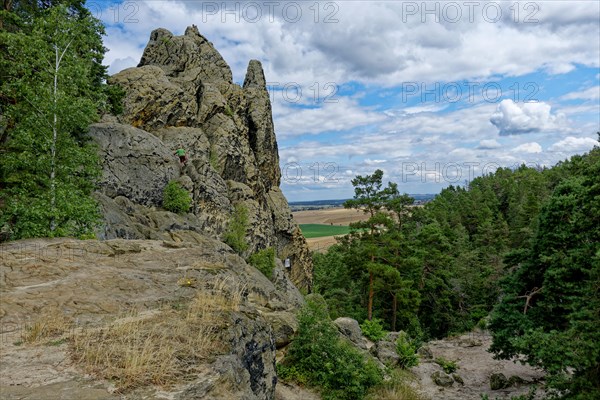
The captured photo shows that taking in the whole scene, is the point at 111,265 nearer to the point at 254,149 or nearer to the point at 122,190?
the point at 122,190

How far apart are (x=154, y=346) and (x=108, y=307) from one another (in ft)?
Answer: 8.16

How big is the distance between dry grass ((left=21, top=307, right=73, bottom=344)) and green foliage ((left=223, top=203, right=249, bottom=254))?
28.9 m

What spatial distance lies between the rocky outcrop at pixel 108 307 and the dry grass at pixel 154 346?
11 centimetres

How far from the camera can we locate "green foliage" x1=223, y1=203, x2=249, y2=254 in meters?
36.0

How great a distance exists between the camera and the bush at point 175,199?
1108 inches

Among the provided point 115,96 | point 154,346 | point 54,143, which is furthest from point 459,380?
point 115,96

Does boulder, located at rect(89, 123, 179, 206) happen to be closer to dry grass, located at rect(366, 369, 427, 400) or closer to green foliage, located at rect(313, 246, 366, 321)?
green foliage, located at rect(313, 246, 366, 321)

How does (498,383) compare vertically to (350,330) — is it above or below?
below

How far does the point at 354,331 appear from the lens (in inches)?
827

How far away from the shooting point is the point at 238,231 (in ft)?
Answer: 120

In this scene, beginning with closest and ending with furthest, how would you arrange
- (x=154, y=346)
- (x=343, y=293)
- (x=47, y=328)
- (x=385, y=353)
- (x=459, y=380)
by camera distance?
(x=154, y=346)
(x=47, y=328)
(x=459, y=380)
(x=385, y=353)
(x=343, y=293)

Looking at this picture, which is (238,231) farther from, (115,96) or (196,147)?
(115,96)

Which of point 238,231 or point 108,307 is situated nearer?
point 108,307

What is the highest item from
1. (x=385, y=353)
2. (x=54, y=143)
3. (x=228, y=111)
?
(x=228, y=111)
